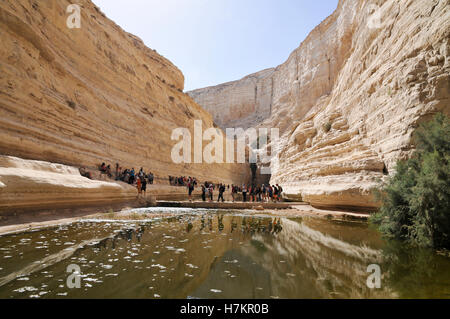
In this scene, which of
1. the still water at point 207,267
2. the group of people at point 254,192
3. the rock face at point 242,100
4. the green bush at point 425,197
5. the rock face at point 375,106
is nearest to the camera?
the still water at point 207,267

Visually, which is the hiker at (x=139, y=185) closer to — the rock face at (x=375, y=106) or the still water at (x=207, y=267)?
the still water at (x=207, y=267)

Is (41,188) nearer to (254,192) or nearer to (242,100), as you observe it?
(254,192)

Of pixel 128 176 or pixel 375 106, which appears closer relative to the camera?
pixel 375 106

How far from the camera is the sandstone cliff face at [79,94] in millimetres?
8406

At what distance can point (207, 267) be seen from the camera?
326cm

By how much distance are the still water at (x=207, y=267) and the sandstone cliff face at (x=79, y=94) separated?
5919mm

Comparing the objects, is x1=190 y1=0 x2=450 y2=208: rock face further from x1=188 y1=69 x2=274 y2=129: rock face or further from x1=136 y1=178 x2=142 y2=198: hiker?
x1=188 y1=69 x2=274 y2=129: rock face

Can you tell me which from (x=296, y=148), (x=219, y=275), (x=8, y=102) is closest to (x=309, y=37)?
(x=296, y=148)

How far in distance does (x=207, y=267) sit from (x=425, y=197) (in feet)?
13.2

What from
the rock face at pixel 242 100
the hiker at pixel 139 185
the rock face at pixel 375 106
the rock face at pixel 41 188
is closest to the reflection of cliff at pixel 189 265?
the rock face at pixel 41 188

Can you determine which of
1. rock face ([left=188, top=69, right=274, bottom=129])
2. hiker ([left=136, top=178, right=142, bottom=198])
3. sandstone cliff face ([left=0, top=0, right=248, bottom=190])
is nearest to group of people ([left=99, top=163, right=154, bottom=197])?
hiker ([left=136, top=178, right=142, bottom=198])

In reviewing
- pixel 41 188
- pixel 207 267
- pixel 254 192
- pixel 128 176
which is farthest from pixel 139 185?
pixel 207 267

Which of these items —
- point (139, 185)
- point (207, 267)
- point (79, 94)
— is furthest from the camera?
point (79, 94)

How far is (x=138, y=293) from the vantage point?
235cm
